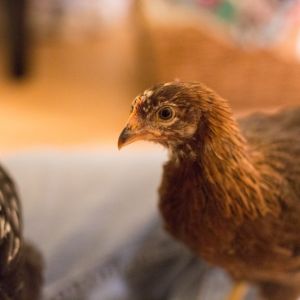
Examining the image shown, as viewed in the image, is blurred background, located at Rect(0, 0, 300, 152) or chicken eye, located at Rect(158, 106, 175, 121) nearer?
chicken eye, located at Rect(158, 106, 175, 121)

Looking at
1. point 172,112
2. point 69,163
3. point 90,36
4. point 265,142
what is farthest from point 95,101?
point 172,112

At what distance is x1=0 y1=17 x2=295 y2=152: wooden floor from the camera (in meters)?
1.87

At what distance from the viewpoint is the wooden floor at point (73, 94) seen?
1.87 m

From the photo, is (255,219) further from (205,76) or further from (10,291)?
(205,76)

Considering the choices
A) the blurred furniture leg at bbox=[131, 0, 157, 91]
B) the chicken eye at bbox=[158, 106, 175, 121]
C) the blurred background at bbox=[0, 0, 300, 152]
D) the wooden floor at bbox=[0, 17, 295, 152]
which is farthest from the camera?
the blurred furniture leg at bbox=[131, 0, 157, 91]

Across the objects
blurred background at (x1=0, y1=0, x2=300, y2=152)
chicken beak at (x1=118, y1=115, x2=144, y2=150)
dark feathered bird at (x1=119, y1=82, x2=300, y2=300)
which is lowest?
dark feathered bird at (x1=119, y1=82, x2=300, y2=300)

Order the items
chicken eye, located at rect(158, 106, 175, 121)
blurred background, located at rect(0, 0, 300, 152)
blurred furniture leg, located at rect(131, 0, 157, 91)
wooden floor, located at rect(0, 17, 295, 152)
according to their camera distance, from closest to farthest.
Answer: chicken eye, located at rect(158, 106, 175, 121)
blurred background, located at rect(0, 0, 300, 152)
wooden floor, located at rect(0, 17, 295, 152)
blurred furniture leg, located at rect(131, 0, 157, 91)

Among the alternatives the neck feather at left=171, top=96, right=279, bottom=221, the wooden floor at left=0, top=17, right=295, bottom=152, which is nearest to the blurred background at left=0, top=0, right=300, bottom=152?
the wooden floor at left=0, top=17, right=295, bottom=152

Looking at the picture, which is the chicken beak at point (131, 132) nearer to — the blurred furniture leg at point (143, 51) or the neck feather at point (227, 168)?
the neck feather at point (227, 168)

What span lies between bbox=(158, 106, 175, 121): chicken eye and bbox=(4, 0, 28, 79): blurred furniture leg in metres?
1.51

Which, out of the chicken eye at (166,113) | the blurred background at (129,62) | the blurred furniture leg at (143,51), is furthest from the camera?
the blurred furniture leg at (143,51)

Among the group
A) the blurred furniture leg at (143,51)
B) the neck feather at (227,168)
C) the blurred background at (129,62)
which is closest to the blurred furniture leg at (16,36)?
the blurred background at (129,62)

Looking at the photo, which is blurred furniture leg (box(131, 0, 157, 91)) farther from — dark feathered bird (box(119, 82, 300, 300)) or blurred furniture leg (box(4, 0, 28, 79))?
dark feathered bird (box(119, 82, 300, 300))

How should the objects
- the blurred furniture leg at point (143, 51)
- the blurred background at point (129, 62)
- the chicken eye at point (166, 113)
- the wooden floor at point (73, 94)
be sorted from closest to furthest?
1. the chicken eye at point (166, 113)
2. the blurred background at point (129, 62)
3. the wooden floor at point (73, 94)
4. the blurred furniture leg at point (143, 51)
